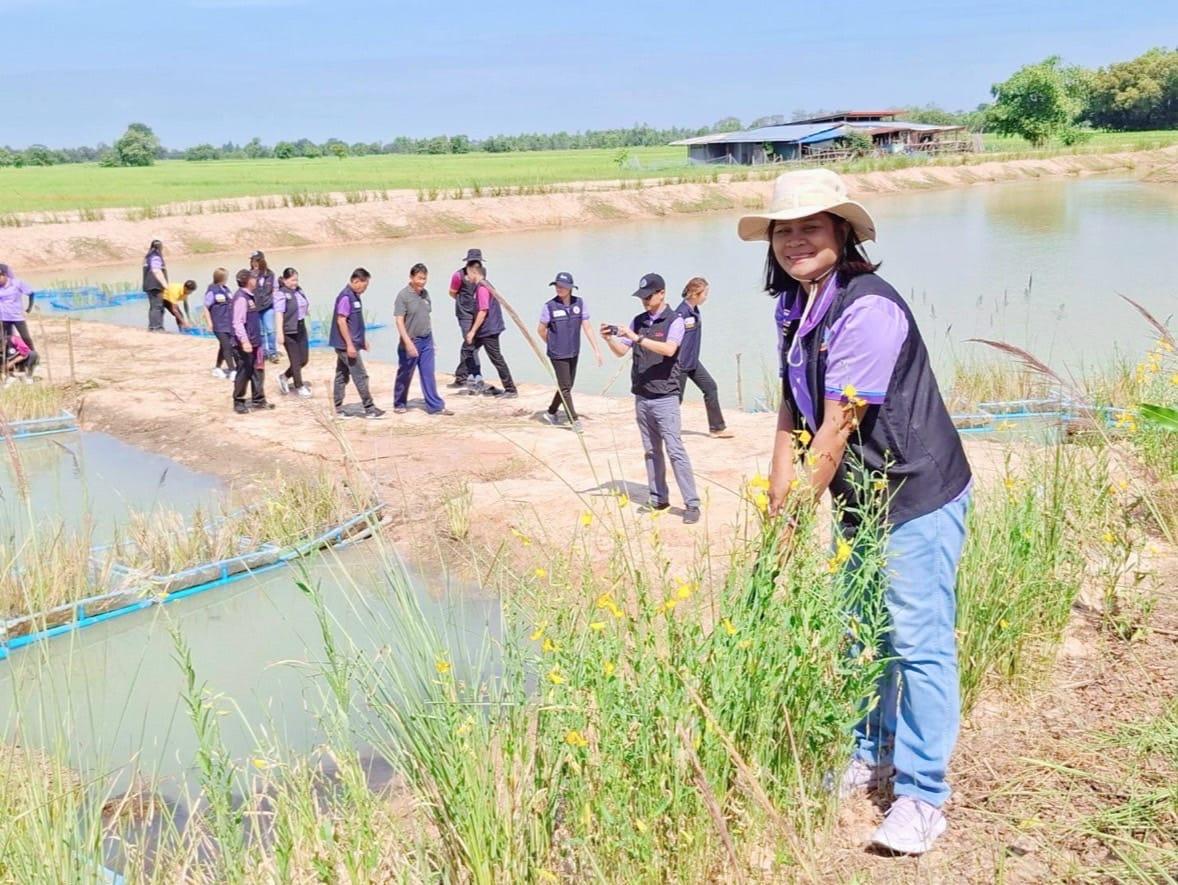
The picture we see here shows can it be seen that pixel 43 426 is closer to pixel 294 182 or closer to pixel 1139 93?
pixel 294 182

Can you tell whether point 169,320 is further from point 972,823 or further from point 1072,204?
point 1072,204

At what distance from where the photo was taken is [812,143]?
6638 cm

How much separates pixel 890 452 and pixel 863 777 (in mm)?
998

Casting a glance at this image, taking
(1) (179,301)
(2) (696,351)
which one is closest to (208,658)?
(2) (696,351)

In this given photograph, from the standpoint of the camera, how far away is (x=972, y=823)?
2.88 metres

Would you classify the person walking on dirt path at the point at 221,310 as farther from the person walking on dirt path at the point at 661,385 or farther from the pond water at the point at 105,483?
the person walking on dirt path at the point at 661,385

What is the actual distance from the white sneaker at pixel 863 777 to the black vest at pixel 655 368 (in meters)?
4.45

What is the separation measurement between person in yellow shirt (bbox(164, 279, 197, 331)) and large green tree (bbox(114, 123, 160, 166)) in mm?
79378

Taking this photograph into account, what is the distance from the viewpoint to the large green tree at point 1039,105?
77812mm

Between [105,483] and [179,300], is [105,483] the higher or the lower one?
the lower one

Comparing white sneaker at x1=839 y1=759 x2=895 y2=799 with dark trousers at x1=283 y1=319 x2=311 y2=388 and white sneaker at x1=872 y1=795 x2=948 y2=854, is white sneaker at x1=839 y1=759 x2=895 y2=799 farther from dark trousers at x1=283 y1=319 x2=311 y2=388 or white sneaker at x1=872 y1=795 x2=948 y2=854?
dark trousers at x1=283 y1=319 x2=311 y2=388

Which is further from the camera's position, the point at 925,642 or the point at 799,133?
the point at 799,133

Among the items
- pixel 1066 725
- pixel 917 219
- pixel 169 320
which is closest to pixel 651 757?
pixel 1066 725

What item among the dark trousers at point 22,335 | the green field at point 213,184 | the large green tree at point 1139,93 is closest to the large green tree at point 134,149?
the green field at point 213,184
